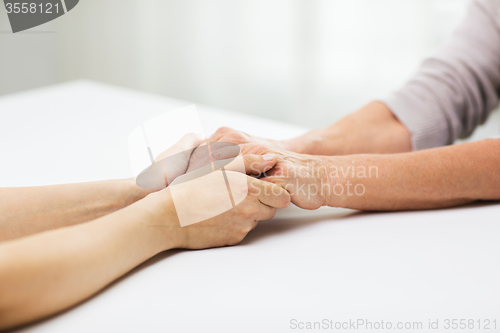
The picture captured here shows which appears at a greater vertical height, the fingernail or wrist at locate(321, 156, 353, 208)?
the fingernail

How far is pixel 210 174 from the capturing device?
673 mm

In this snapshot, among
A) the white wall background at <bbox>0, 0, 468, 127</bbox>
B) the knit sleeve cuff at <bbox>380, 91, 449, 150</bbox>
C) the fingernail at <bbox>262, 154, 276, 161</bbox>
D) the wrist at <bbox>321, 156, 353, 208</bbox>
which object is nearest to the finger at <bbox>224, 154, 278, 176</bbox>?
the fingernail at <bbox>262, 154, 276, 161</bbox>

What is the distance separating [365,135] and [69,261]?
746 mm

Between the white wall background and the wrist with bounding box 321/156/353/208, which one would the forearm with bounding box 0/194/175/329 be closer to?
the wrist with bounding box 321/156/353/208

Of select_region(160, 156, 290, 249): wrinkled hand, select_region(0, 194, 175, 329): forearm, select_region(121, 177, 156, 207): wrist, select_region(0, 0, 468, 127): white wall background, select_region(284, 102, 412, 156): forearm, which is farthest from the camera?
select_region(0, 0, 468, 127): white wall background

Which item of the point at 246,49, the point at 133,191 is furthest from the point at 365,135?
the point at 246,49

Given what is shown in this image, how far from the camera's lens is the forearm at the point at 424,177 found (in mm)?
733

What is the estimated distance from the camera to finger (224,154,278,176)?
27.2 inches

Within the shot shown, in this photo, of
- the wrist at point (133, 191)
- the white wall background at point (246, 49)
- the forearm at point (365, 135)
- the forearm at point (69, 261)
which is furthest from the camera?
the white wall background at point (246, 49)

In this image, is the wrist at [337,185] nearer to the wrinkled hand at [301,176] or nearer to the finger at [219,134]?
the wrinkled hand at [301,176]

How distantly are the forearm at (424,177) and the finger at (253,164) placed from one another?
0.41 ft

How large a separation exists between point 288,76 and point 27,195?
1.93m

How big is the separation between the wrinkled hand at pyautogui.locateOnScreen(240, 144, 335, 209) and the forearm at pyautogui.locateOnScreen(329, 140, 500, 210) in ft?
0.08

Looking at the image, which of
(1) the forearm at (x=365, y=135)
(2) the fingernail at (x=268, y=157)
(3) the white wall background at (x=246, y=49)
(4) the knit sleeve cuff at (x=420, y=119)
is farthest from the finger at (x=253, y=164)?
(3) the white wall background at (x=246, y=49)
